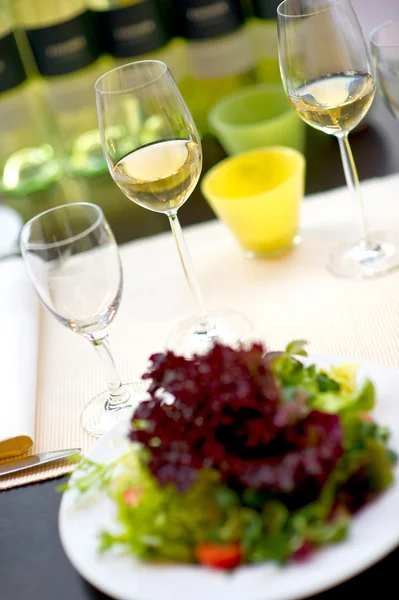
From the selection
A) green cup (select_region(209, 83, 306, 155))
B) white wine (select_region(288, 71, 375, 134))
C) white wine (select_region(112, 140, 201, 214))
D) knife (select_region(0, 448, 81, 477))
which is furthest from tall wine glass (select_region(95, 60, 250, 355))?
green cup (select_region(209, 83, 306, 155))

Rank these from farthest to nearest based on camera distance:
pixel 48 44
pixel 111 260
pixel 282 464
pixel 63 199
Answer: pixel 63 199
pixel 48 44
pixel 111 260
pixel 282 464

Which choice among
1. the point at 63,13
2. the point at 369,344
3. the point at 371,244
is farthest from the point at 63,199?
the point at 369,344

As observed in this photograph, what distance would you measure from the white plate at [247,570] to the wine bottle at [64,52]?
2.63 ft

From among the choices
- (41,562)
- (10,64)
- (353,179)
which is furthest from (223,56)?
(41,562)

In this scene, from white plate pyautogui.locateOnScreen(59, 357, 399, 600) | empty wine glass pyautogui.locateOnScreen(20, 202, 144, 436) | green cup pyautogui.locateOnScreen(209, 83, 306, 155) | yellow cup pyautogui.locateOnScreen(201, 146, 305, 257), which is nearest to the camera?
white plate pyautogui.locateOnScreen(59, 357, 399, 600)

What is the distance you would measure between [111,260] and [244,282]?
0.26 meters

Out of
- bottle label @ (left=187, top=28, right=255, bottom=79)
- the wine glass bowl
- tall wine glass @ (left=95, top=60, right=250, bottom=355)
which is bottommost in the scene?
bottle label @ (left=187, top=28, right=255, bottom=79)

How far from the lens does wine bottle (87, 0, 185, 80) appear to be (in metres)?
1.19

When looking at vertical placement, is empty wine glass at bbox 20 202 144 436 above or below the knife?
above

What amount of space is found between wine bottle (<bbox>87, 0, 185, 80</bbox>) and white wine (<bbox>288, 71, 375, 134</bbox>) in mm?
413

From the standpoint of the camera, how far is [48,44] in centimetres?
121

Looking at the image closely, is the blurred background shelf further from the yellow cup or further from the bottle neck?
the yellow cup

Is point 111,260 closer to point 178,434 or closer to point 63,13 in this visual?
point 178,434

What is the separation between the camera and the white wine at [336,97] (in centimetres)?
85
